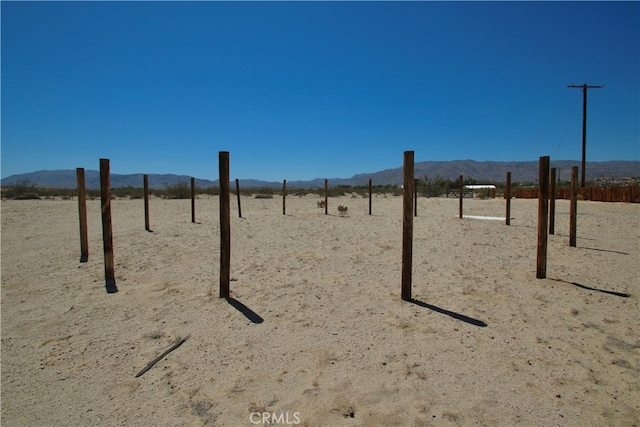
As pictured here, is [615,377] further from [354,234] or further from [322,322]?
[354,234]

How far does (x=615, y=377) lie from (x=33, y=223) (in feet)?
50.9

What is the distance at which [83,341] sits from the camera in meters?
3.88

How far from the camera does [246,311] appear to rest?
455 centimetres

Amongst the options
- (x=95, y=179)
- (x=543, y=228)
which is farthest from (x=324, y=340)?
(x=95, y=179)

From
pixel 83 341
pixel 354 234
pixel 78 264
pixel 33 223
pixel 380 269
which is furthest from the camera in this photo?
pixel 33 223

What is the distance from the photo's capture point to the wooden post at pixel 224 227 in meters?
5.07

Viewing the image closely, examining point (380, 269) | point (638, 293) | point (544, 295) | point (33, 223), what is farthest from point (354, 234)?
point (33, 223)

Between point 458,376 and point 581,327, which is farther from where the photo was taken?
point 581,327

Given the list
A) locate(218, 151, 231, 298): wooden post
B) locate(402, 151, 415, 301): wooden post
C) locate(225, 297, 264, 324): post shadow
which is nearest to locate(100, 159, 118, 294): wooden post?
locate(218, 151, 231, 298): wooden post

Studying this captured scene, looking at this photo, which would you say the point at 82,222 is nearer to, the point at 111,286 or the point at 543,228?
the point at 111,286

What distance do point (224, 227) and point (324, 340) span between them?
92.2 inches

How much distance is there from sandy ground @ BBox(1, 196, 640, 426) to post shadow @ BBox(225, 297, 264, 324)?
0.08 ft

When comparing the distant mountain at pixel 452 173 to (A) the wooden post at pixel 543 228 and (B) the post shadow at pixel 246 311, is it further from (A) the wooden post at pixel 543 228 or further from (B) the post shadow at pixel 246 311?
(B) the post shadow at pixel 246 311

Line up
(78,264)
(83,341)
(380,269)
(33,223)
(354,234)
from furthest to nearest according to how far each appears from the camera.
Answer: (33,223) → (354,234) → (78,264) → (380,269) → (83,341)
